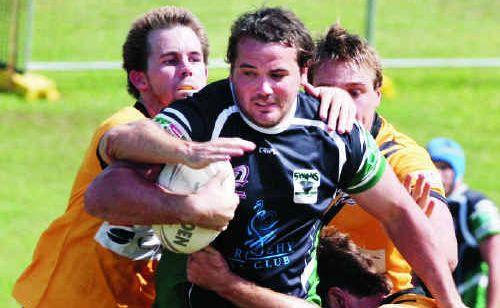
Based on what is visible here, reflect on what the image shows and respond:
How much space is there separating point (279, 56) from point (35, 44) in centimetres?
1286

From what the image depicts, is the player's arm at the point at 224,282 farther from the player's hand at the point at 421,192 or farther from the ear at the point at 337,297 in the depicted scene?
the player's hand at the point at 421,192

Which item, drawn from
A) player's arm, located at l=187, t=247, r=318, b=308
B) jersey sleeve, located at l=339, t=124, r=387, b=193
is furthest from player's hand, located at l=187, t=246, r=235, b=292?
jersey sleeve, located at l=339, t=124, r=387, b=193

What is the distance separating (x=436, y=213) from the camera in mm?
6055

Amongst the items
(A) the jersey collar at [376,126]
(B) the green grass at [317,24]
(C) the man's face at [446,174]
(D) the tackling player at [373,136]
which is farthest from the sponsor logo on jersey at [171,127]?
(B) the green grass at [317,24]

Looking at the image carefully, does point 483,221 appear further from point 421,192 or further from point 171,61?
point 171,61

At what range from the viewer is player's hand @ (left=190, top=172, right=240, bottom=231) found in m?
5.02

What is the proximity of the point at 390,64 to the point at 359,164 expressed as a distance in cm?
1177

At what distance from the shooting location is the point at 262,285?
5.49m

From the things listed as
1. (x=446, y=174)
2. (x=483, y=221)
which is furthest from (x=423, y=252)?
(x=446, y=174)

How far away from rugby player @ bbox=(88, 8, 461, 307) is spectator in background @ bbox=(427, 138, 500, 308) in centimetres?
318

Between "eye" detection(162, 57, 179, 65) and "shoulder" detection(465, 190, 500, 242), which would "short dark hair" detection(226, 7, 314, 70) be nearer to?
"eye" detection(162, 57, 179, 65)

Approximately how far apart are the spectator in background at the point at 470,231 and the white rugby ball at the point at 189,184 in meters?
3.89

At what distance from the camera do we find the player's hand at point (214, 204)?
198 inches

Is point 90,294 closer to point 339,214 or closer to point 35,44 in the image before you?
point 339,214
